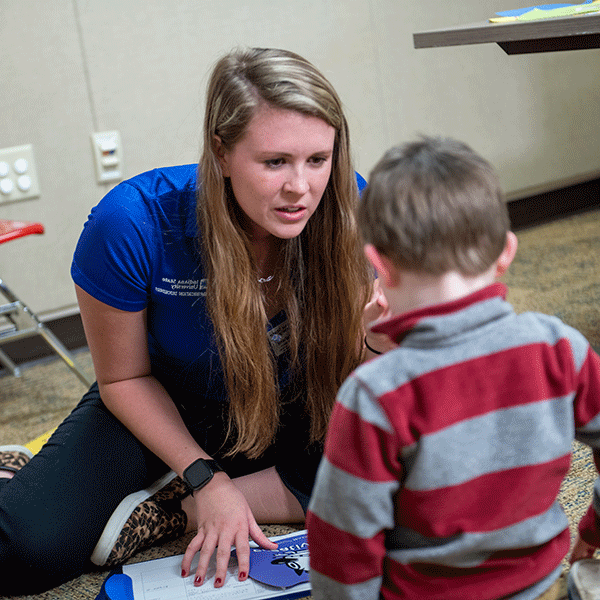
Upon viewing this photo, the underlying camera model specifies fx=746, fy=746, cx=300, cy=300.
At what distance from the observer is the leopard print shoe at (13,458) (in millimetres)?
1357

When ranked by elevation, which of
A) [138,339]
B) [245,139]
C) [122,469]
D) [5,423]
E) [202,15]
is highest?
[202,15]

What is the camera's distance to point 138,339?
1214 mm

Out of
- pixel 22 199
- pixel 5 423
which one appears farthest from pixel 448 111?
pixel 5 423

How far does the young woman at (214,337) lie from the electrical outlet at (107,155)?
1108 mm

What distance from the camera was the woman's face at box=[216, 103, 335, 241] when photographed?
101 cm

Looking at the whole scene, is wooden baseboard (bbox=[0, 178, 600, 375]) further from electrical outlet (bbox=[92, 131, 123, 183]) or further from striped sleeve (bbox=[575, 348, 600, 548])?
striped sleeve (bbox=[575, 348, 600, 548])

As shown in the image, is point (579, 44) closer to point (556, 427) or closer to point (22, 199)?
point (556, 427)

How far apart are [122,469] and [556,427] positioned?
2.67ft

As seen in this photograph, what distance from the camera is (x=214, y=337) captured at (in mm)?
1188

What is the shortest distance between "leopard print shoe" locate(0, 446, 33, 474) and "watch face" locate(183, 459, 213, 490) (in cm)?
40

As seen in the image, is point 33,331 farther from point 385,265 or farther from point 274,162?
point 385,265

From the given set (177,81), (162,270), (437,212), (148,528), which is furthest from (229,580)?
(177,81)

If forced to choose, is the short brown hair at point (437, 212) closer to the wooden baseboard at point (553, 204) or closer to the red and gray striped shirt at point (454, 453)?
the red and gray striped shirt at point (454, 453)

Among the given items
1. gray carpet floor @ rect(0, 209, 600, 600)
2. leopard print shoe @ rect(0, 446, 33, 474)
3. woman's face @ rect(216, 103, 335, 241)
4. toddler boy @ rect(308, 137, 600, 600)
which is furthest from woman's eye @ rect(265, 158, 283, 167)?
leopard print shoe @ rect(0, 446, 33, 474)
